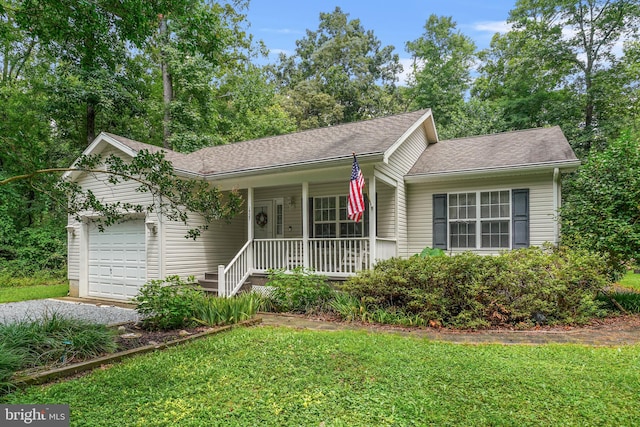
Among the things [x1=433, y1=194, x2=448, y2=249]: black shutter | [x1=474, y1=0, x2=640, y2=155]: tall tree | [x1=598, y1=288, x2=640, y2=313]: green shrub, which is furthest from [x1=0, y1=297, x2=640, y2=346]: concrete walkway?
[x1=474, y1=0, x2=640, y2=155]: tall tree

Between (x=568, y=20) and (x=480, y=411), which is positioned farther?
(x=568, y=20)

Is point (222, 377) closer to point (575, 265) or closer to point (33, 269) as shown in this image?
point (575, 265)

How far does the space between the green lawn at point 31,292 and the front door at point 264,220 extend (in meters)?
6.40

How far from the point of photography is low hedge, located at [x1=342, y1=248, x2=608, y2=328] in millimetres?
6145

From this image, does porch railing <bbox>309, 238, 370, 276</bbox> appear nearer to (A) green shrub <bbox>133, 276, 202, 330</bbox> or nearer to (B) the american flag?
(B) the american flag

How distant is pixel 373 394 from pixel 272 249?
6133 mm

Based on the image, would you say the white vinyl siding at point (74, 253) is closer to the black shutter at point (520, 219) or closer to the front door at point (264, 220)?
the front door at point (264, 220)

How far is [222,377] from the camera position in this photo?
3.82 m

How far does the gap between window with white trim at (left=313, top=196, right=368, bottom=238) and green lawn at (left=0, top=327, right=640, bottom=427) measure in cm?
520

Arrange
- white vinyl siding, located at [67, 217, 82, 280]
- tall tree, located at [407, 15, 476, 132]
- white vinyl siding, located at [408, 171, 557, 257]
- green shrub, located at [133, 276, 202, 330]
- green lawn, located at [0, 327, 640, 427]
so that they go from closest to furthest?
green lawn, located at [0, 327, 640, 427] < green shrub, located at [133, 276, 202, 330] < white vinyl siding, located at [408, 171, 557, 257] < white vinyl siding, located at [67, 217, 82, 280] < tall tree, located at [407, 15, 476, 132]

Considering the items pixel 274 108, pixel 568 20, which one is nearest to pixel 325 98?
pixel 274 108

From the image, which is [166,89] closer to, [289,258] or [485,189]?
[289,258]

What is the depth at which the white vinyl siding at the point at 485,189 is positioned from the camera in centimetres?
855

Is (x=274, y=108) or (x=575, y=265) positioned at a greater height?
(x=274, y=108)
